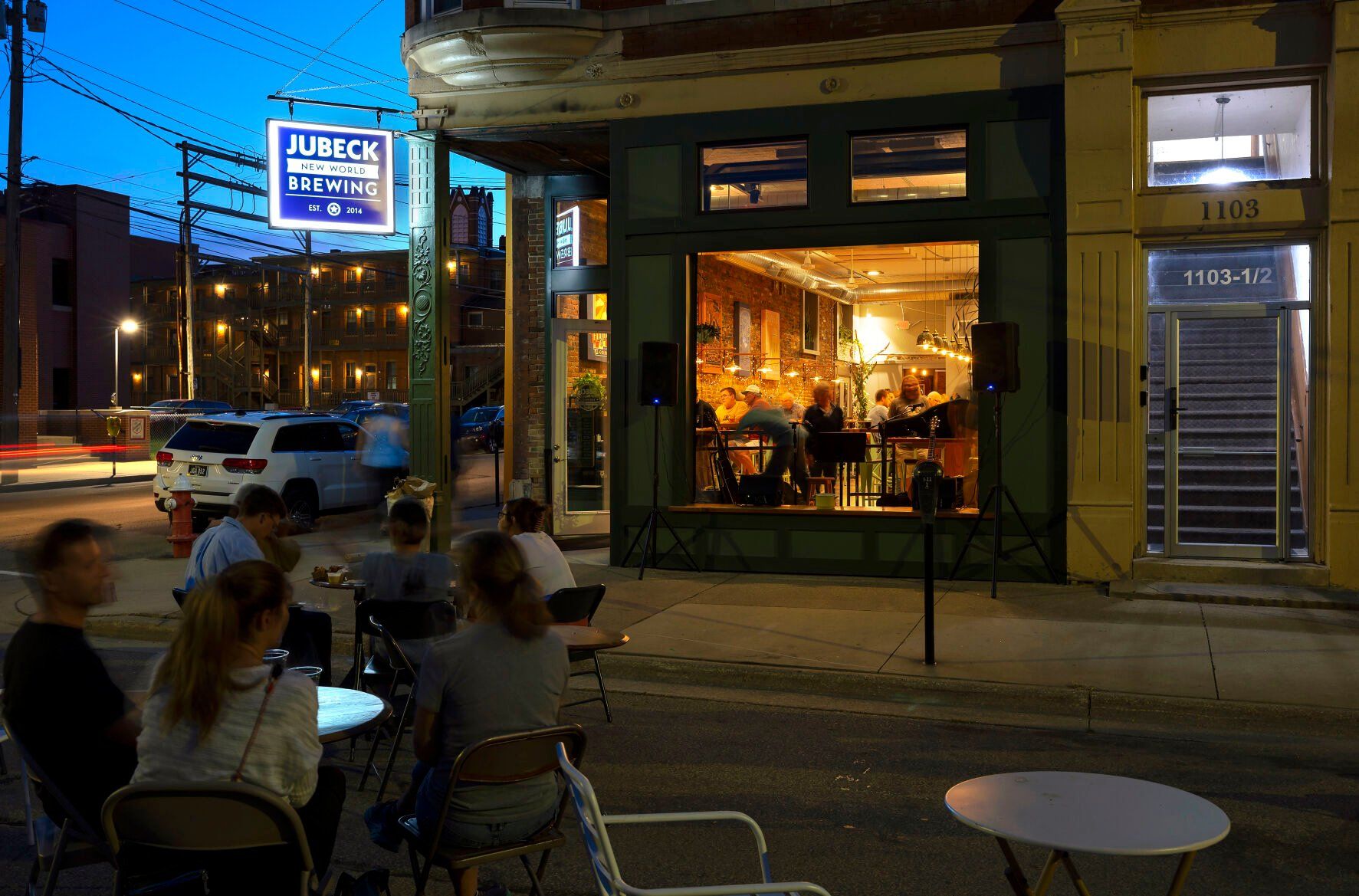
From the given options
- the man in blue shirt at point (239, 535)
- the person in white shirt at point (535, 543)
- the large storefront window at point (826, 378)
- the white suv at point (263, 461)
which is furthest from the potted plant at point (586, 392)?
the man in blue shirt at point (239, 535)

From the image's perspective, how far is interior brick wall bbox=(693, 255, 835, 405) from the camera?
14789mm

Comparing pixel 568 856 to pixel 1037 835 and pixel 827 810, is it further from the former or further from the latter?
pixel 1037 835

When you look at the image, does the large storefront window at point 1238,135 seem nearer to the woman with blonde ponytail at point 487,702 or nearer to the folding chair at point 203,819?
the woman with blonde ponytail at point 487,702

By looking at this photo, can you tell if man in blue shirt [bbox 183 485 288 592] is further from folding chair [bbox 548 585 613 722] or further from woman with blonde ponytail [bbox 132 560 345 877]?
woman with blonde ponytail [bbox 132 560 345 877]

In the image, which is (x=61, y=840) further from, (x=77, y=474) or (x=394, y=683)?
(x=77, y=474)

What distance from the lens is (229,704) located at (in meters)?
3.16

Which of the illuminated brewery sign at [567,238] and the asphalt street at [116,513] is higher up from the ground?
the illuminated brewery sign at [567,238]

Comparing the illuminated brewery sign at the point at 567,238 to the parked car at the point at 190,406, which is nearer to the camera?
the illuminated brewery sign at the point at 567,238

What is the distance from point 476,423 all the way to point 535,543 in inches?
1319

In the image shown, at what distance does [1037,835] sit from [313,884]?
205cm

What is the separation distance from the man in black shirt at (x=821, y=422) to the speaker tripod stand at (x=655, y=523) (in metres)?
2.34

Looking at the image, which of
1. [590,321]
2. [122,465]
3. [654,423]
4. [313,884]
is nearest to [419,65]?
[590,321]

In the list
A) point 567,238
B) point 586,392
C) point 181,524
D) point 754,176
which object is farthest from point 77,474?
point 754,176

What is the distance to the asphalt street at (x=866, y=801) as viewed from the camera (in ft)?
15.1
